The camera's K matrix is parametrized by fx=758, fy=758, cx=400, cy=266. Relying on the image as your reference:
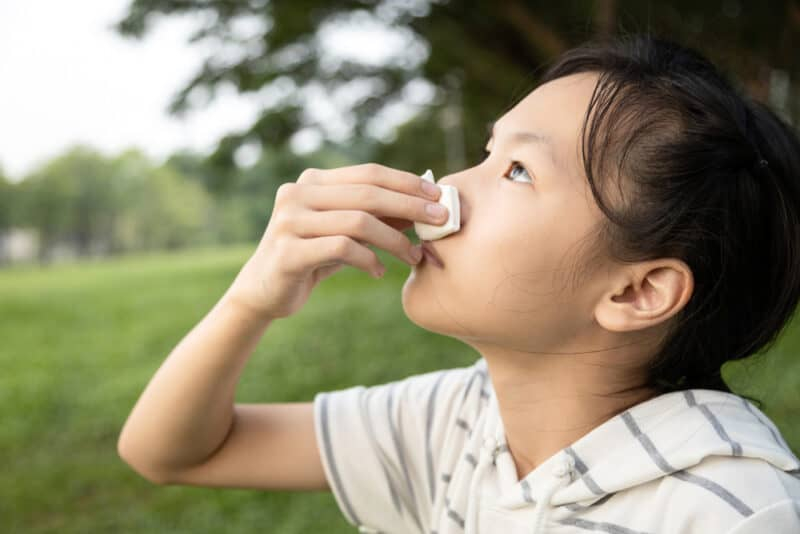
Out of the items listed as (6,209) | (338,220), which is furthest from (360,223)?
(6,209)

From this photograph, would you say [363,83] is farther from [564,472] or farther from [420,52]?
[564,472]

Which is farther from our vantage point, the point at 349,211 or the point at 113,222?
the point at 113,222

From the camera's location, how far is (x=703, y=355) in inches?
55.6

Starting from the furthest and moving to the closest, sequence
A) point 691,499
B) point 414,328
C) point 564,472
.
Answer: point 414,328 < point 564,472 < point 691,499

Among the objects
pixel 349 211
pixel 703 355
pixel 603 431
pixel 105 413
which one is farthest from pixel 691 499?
pixel 105 413

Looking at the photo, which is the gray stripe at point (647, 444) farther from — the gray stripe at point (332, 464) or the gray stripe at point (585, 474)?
the gray stripe at point (332, 464)

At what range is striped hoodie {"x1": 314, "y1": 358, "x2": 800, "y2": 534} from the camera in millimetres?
1125

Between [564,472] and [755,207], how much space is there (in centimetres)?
57

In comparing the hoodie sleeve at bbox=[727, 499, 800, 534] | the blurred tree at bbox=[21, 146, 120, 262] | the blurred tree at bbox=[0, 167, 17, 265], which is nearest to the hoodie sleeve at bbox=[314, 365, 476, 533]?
the hoodie sleeve at bbox=[727, 499, 800, 534]

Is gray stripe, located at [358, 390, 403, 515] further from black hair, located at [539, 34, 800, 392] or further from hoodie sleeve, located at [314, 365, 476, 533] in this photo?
black hair, located at [539, 34, 800, 392]

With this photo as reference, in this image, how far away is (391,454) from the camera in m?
1.62

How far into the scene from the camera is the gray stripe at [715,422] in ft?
3.74

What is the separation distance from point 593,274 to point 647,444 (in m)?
0.30

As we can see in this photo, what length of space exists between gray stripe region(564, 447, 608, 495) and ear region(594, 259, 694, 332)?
8.9 inches
